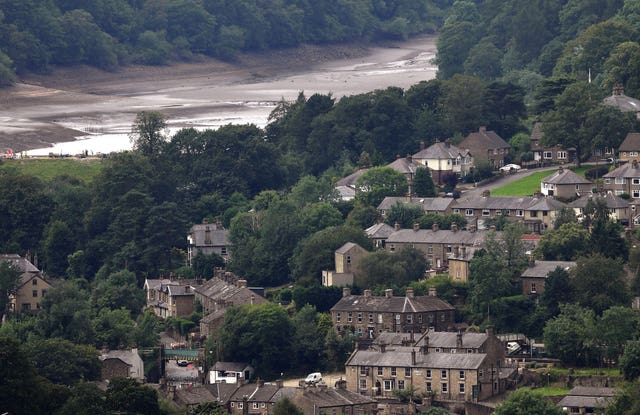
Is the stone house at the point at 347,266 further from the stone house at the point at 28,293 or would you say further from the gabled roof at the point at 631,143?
the gabled roof at the point at 631,143

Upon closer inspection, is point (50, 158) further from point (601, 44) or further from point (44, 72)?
point (44, 72)

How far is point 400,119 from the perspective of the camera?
132 metres

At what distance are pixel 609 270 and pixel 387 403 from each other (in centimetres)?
1210

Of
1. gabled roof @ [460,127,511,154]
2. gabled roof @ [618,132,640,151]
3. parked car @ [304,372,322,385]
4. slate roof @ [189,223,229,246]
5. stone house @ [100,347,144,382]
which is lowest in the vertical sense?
parked car @ [304,372,322,385]

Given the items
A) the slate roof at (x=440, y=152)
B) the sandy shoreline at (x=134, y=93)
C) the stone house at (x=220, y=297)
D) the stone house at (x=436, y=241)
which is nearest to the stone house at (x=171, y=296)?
the stone house at (x=220, y=297)

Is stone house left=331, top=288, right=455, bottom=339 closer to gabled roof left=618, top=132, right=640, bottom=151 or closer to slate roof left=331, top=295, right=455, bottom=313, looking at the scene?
slate roof left=331, top=295, right=455, bottom=313

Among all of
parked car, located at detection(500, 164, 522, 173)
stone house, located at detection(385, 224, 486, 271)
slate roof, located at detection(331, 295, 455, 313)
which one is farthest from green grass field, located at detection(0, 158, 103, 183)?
slate roof, located at detection(331, 295, 455, 313)

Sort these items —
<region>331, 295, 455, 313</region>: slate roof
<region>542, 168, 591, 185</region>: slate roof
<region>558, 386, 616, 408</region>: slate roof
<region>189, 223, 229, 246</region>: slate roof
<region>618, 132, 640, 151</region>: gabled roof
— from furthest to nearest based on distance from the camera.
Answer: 1. <region>618, 132, 640, 151</region>: gabled roof
2. <region>189, 223, 229, 246</region>: slate roof
3. <region>542, 168, 591, 185</region>: slate roof
4. <region>331, 295, 455, 313</region>: slate roof
5. <region>558, 386, 616, 408</region>: slate roof

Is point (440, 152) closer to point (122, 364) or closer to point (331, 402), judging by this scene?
point (122, 364)

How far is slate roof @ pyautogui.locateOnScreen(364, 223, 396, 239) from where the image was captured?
110 m

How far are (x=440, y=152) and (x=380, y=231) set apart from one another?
14.3 m

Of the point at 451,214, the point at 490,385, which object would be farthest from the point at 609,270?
the point at 451,214

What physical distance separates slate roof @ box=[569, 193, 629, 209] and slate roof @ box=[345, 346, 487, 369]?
17.3m

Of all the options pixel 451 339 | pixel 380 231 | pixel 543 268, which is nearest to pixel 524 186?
pixel 380 231
